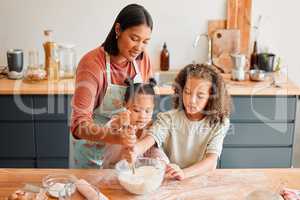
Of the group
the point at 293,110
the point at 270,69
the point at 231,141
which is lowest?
the point at 231,141

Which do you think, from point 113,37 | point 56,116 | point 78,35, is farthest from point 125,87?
point 78,35

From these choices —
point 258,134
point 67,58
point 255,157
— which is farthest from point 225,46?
point 67,58

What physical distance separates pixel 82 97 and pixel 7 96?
45.3 inches

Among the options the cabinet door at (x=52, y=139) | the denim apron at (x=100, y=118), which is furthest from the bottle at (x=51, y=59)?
the denim apron at (x=100, y=118)

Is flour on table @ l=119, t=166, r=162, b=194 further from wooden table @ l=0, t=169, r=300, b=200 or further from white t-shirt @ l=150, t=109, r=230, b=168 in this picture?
white t-shirt @ l=150, t=109, r=230, b=168

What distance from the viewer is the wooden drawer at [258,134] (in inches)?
116

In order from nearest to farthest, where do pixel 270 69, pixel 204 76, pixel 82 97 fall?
pixel 82 97
pixel 204 76
pixel 270 69

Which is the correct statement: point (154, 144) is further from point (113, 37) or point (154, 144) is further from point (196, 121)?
point (113, 37)

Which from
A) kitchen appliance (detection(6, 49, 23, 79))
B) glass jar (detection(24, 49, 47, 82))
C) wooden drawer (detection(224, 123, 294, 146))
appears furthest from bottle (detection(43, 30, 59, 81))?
wooden drawer (detection(224, 123, 294, 146))

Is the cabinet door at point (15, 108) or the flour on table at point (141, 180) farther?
the cabinet door at point (15, 108)

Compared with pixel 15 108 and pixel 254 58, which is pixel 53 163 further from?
pixel 254 58

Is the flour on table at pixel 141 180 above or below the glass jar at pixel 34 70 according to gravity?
below

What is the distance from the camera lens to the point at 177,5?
319 cm

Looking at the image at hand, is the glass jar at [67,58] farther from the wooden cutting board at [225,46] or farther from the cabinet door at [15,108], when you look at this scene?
the wooden cutting board at [225,46]
